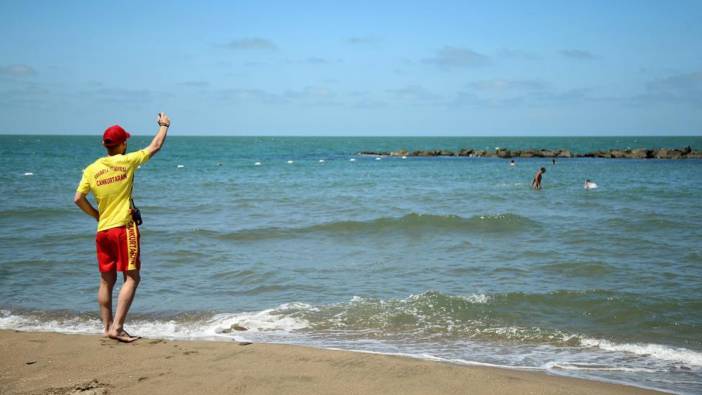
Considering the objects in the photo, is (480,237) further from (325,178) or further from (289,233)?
(325,178)

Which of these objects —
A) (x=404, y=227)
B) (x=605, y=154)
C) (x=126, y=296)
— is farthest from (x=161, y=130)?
(x=605, y=154)

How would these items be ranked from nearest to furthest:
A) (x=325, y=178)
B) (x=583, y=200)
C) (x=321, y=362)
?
1. (x=321, y=362)
2. (x=583, y=200)
3. (x=325, y=178)

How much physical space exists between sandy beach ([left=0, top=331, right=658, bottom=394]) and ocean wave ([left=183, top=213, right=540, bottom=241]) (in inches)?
316

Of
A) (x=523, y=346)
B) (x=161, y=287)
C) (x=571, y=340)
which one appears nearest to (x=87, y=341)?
(x=161, y=287)

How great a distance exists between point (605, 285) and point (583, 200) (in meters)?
13.0

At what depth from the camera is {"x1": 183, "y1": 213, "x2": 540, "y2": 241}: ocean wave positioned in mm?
13789

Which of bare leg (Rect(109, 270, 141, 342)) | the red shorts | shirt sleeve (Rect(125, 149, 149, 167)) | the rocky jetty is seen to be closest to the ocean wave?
bare leg (Rect(109, 270, 141, 342))

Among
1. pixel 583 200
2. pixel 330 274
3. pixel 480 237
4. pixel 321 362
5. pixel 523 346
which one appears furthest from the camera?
pixel 583 200

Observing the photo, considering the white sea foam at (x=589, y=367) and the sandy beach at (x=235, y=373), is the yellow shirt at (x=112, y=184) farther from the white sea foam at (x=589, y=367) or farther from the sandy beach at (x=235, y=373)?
the white sea foam at (x=589, y=367)

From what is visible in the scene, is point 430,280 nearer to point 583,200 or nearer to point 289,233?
point 289,233

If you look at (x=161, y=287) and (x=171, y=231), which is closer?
(x=161, y=287)

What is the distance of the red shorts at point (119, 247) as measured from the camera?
516cm

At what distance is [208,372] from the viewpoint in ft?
15.2

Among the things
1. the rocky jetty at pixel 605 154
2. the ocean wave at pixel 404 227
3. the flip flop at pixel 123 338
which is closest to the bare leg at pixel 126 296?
the flip flop at pixel 123 338
